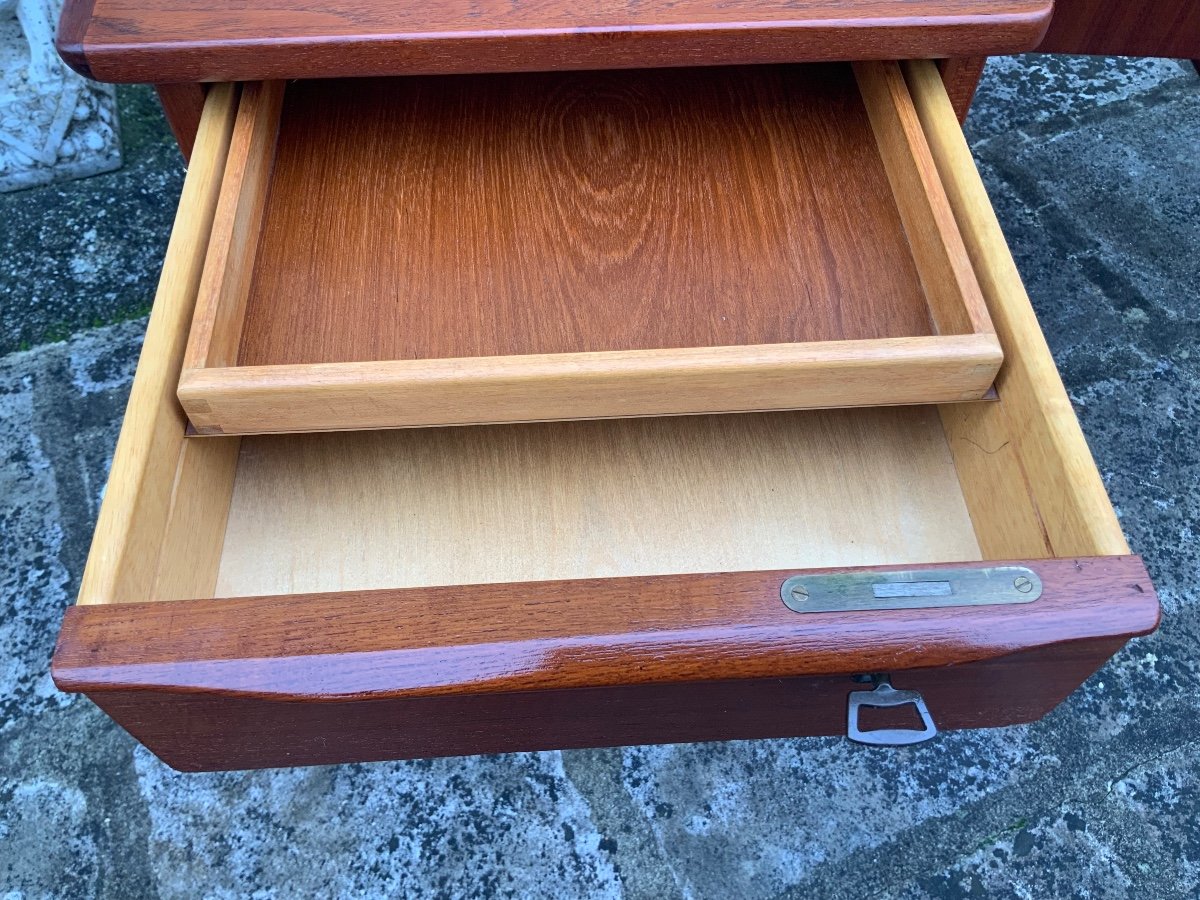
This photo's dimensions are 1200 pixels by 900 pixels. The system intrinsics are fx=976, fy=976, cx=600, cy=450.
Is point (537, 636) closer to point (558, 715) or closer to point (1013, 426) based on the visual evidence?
point (558, 715)

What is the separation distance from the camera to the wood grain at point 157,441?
0.55 metres

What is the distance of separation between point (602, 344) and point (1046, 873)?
0.63 meters

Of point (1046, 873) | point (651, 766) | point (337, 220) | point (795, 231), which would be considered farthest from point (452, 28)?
point (1046, 873)

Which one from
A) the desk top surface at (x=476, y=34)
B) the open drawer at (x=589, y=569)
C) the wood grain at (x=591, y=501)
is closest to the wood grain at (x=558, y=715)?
the open drawer at (x=589, y=569)

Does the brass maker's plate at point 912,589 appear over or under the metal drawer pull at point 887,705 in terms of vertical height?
over

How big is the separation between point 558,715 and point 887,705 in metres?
0.19

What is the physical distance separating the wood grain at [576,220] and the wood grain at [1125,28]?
0.65 feet

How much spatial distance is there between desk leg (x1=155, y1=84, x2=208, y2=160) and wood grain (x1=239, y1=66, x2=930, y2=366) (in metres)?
0.08

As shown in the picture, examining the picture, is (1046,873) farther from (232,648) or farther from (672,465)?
(232,648)

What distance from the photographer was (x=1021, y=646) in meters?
0.50

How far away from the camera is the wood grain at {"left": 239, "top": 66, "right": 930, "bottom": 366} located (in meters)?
0.73

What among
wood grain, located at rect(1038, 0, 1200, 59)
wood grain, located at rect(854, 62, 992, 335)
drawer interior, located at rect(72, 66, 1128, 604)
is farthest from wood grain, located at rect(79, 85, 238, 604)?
wood grain, located at rect(1038, 0, 1200, 59)

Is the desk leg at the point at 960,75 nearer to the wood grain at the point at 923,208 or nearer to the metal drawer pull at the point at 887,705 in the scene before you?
the wood grain at the point at 923,208

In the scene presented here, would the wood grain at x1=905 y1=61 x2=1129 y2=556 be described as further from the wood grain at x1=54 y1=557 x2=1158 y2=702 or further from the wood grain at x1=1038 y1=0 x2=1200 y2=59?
the wood grain at x1=1038 y1=0 x2=1200 y2=59
